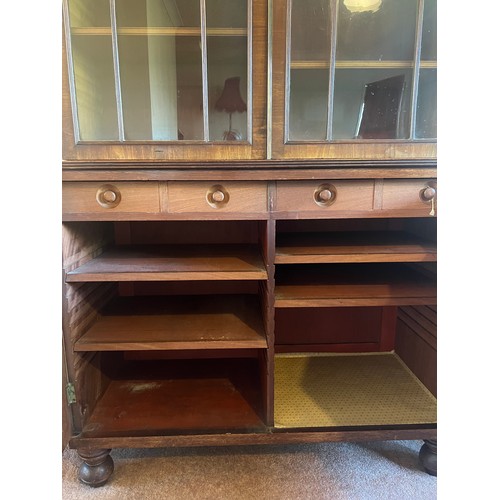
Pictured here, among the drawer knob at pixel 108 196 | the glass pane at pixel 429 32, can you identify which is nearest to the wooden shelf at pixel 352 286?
the drawer knob at pixel 108 196

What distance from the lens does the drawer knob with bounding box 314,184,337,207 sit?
2.47 feet

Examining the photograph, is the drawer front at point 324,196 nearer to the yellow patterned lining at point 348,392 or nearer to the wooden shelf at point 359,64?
the wooden shelf at point 359,64

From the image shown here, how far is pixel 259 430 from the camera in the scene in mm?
828

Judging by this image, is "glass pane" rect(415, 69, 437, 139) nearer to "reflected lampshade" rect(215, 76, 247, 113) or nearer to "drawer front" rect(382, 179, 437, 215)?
"drawer front" rect(382, 179, 437, 215)

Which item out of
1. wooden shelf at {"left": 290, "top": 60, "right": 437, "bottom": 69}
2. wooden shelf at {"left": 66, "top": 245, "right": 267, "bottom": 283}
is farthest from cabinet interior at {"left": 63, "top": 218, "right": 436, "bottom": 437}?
wooden shelf at {"left": 290, "top": 60, "right": 437, "bottom": 69}

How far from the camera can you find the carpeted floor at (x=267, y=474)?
819mm

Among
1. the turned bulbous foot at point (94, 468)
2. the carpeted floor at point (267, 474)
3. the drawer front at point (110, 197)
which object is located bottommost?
the carpeted floor at point (267, 474)

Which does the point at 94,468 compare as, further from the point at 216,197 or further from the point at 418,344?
the point at 418,344

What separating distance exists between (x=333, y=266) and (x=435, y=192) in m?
0.39

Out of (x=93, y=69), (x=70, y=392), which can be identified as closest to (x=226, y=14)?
(x=93, y=69)

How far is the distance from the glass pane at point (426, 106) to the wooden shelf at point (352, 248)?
0.90 feet
